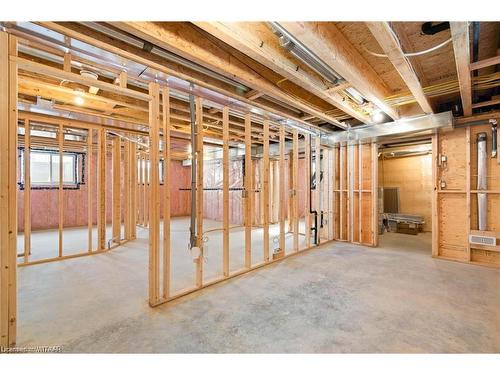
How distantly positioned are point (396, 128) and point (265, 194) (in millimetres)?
2527

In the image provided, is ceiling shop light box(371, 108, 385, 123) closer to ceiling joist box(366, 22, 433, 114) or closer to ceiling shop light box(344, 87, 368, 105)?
ceiling shop light box(344, 87, 368, 105)

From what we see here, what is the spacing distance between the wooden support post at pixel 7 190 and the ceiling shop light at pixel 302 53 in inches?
75.4

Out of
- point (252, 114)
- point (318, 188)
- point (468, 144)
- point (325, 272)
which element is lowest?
point (325, 272)

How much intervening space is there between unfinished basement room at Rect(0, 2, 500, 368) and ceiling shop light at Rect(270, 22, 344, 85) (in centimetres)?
2

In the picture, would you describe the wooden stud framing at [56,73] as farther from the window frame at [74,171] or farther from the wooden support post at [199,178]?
the window frame at [74,171]

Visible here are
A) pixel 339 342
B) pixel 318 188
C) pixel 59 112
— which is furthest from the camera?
pixel 318 188

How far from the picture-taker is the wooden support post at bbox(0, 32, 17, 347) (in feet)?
5.02

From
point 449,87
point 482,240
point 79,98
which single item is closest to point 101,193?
point 79,98
